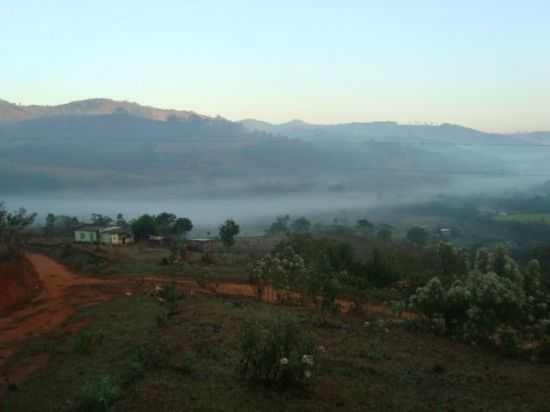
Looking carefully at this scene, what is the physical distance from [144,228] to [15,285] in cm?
3174

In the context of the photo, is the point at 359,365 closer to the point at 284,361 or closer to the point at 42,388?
the point at 284,361

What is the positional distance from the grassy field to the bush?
310 mm

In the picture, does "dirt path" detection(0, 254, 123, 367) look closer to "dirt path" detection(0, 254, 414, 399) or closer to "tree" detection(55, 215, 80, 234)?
"dirt path" detection(0, 254, 414, 399)

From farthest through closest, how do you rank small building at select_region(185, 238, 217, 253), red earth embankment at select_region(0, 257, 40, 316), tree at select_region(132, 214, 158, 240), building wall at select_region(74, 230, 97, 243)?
tree at select_region(132, 214, 158, 240) < building wall at select_region(74, 230, 97, 243) < small building at select_region(185, 238, 217, 253) < red earth embankment at select_region(0, 257, 40, 316)

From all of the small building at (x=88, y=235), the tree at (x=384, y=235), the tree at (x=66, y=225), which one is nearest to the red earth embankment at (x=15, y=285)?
the small building at (x=88, y=235)

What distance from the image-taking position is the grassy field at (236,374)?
447 inches

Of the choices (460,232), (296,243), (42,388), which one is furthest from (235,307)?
(460,232)

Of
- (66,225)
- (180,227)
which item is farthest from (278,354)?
(66,225)

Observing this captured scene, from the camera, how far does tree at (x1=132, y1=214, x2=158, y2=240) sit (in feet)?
187

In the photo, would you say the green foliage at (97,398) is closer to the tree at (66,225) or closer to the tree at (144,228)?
the tree at (144,228)

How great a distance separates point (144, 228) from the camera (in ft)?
187

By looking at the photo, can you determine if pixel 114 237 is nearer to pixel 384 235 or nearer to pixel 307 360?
pixel 384 235

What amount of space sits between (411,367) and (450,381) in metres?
1.18

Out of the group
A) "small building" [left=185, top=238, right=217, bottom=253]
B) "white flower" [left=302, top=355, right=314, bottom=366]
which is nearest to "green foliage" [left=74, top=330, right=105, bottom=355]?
"white flower" [left=302, top=355, right=314, bottom=366]
